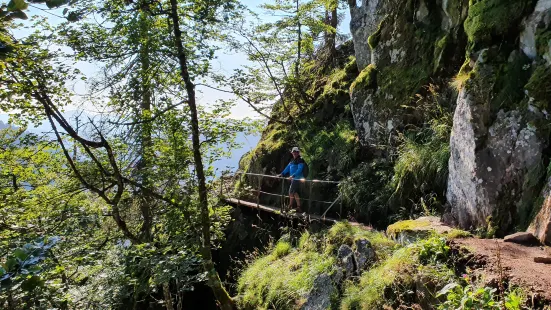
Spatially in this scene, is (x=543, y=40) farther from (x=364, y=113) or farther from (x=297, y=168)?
(x=297, y=168)

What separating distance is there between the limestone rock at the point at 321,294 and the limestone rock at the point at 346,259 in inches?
12.9

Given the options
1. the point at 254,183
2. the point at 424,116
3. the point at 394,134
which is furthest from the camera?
the point at 254,183

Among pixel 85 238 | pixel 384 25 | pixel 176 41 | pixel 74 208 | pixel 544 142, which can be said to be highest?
pixel 384 25

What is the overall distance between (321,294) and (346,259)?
2.45 feet

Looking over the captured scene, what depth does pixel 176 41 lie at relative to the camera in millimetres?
6160

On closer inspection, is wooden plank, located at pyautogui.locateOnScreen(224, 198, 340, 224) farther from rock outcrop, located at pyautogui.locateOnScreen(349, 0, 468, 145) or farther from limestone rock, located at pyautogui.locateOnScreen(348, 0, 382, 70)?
limestone rock, located at pyautogui.locateOnScreen(348, 0, 382, 70)

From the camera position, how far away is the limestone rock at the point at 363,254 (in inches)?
222

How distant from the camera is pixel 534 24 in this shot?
4766mm

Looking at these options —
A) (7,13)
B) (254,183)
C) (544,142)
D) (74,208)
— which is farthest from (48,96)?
(544,142)

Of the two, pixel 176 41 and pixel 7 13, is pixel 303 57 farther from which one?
pixel 7 13

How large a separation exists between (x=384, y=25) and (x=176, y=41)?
20.0ft

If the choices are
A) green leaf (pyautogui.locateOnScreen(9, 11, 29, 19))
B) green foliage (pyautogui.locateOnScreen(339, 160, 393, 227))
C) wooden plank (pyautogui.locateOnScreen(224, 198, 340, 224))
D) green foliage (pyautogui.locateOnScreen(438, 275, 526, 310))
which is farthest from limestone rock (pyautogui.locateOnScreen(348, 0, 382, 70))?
green leaf (pyautogui.locateOnScreen(9, 11, 29, 19))

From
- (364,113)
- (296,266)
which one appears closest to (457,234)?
(296,266)

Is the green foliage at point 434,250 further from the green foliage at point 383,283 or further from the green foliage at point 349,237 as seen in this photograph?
the green foliage at point 349,237
